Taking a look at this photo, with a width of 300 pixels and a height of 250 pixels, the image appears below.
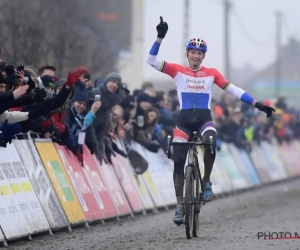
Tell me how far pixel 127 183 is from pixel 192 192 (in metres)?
5.55

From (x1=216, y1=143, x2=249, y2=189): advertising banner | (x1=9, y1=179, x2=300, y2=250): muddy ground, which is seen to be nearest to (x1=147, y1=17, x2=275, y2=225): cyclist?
(x1=9, y1=179, x2=300, y2=250): muddy ground

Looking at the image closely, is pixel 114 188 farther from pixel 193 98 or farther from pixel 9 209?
pixel 9 209

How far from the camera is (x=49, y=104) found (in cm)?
1371

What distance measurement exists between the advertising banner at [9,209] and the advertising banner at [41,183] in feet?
2.09

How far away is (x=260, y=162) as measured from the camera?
31.9 m

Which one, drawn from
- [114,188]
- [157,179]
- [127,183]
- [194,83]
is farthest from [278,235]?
[157,179]

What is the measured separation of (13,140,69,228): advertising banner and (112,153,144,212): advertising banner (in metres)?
3.56

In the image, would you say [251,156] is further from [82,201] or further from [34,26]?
[82,201]

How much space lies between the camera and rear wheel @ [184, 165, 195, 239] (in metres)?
13.3

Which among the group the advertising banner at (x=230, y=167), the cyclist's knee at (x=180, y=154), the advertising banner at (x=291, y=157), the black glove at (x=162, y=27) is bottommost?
the advertising banner at (x=291, y=157)

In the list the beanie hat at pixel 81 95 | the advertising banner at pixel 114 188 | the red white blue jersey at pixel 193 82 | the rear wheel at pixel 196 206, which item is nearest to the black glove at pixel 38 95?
the red white blue jersey at pixel 193 82

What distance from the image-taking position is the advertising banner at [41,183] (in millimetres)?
14617

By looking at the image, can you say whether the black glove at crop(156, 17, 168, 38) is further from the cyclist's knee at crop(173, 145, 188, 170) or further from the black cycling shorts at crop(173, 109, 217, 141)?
the cyclist's knee at crop(173, 145, 188, 170)

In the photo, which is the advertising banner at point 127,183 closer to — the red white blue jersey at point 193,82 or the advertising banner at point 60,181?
the advertising banner at point 60,181
